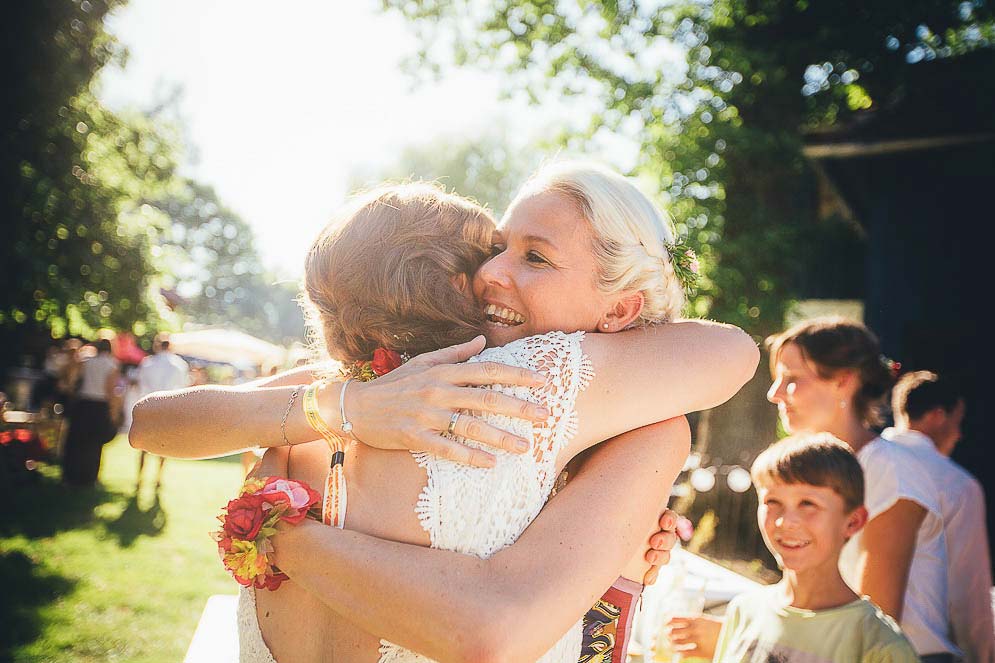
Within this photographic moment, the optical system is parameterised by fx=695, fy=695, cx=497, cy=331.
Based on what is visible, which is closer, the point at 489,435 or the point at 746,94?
the point at 489,435

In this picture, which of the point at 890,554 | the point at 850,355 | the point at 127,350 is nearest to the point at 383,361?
the point at 890,554

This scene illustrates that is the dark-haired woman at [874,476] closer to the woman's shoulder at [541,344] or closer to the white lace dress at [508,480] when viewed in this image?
the white lace dress at [508,480]

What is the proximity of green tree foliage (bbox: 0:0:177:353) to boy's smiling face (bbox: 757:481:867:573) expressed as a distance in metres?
12.5

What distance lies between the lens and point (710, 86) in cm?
1145

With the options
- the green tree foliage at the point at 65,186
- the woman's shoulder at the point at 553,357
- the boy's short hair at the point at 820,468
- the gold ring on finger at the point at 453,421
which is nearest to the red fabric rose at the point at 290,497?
the gold ring on finger at the point at 453,421

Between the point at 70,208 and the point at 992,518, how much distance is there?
15.2 m

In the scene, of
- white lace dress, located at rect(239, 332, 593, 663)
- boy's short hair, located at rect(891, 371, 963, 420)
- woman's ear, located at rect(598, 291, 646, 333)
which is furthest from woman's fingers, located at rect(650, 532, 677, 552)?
boy's short hair, located at rect(891, 371, 963, 420)

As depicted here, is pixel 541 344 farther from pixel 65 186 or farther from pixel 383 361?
pixel 65 186

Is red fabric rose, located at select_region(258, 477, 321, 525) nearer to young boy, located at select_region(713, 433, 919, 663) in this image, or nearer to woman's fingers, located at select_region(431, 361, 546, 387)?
woman's fingers, located at select_region(431, 361, 546, 387)

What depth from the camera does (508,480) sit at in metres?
1.56

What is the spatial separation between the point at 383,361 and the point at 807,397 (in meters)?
2.25

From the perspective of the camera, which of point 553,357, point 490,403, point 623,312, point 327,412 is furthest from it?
point 623,312

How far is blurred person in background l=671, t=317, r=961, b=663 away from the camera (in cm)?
275

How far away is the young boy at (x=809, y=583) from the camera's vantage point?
235 centimetres
